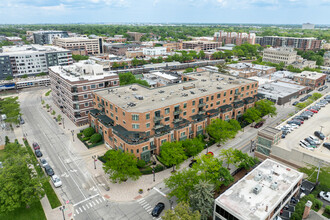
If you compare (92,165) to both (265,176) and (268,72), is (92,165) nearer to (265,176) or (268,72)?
(265,176)

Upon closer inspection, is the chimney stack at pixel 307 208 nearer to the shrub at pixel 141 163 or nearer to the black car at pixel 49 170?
the shrub at pixel 141 163

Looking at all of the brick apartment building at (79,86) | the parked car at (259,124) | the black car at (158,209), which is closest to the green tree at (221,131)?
the parked car at (259,124)

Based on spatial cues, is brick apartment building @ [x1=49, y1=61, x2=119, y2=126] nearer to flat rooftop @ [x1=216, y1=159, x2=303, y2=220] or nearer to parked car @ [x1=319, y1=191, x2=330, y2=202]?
flat rooftop @ [x1=216, y1=159, x2=303, y2=220]

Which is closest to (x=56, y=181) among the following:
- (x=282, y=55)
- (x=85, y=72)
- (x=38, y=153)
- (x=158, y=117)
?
(x=38, y=153)

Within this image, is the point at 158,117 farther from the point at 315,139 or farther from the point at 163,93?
the point at 315,139

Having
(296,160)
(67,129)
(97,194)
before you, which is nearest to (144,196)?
(97,194)

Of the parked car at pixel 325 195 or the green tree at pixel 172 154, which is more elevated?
the green tree at pixel 172 154
